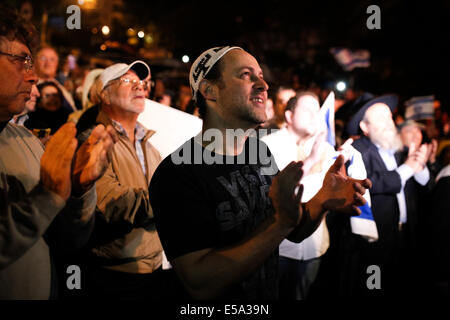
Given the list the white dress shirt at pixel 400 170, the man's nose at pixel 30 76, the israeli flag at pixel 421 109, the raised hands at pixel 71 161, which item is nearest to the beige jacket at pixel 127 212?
A: the raised hands at pixel 71 161

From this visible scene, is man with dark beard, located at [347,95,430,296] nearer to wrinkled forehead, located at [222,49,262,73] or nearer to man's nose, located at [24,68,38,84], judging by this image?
wrinkled forehead, located at [222,49,262,73]

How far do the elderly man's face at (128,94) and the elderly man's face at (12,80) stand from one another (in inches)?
44.8

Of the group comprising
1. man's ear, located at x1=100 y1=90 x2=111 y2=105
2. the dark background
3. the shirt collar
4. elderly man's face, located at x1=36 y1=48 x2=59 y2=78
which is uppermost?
the dark background

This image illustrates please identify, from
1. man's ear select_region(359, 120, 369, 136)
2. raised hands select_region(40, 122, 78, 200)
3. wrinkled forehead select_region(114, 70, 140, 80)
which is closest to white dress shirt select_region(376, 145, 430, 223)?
man's ear select_region(359, 120, 369, 136)

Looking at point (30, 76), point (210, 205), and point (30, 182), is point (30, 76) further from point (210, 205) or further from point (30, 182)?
point (210, 205)

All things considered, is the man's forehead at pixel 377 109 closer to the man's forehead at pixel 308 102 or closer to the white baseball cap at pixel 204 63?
the man's forehead at pixel 308 102

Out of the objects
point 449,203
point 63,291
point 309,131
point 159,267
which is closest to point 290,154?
point 309,131

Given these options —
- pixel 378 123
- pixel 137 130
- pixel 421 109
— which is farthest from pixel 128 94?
pixel 421 109

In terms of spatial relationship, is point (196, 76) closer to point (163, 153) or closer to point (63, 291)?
point (163, 153)

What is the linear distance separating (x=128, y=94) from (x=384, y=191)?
275 cm

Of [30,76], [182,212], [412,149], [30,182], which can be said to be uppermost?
[30,76]

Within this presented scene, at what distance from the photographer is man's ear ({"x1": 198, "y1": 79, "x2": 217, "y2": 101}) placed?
2086 mm

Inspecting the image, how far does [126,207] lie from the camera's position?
97.3 inches

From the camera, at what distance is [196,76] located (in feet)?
6.89
